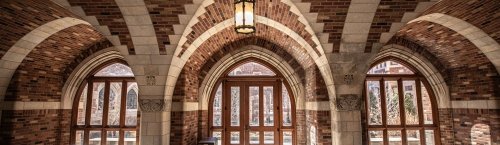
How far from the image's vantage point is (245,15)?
288cm

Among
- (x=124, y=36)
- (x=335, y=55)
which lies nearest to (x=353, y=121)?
(x=335, y=55)

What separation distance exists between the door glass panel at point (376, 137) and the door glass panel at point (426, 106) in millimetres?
1113

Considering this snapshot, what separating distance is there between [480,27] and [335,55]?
265 cm

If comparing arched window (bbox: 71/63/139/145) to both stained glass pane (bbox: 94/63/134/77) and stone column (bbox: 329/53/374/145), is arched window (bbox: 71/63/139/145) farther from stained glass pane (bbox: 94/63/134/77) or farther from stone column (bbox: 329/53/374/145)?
stone column (bbox: 329/53/374/145)

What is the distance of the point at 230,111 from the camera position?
717cm

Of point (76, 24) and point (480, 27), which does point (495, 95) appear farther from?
point (76, 24)

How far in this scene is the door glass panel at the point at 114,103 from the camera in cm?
688

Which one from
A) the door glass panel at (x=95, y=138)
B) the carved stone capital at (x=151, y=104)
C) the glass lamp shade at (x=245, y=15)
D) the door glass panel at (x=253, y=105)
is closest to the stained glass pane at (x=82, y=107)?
the door glass panel at (x=95, y=138)

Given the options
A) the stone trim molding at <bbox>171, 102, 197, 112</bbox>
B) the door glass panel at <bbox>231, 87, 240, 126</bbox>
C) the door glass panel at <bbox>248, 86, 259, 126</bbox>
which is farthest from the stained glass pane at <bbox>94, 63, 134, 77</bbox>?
the door glass panel at <bbox>248, 86, 259, 126</bbox>

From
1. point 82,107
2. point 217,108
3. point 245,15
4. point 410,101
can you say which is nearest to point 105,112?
point 82,107

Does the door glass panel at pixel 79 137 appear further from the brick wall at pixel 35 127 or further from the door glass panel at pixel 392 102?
the door glass panel at pixel 392 102

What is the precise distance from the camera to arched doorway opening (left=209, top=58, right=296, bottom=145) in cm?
708

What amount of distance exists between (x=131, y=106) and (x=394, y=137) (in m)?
6.43

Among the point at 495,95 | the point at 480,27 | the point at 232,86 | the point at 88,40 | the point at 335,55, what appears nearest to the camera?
the point at 335,55
